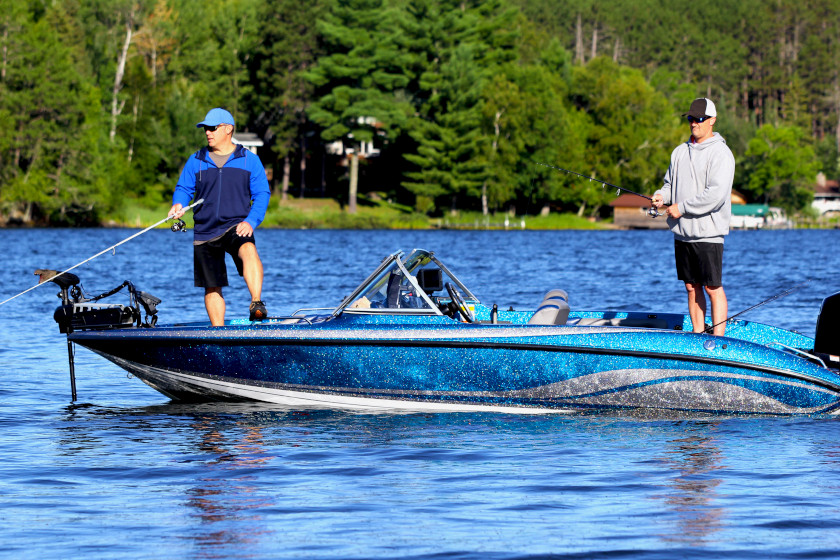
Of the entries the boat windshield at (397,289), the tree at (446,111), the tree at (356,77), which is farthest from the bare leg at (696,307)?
the tree at (356,77)

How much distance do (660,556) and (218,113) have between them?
5.31 metres

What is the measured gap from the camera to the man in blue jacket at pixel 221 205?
9234 millimetres

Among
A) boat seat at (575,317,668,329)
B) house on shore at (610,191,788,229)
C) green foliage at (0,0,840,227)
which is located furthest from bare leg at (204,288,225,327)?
house on shore at (610,191,788,229)

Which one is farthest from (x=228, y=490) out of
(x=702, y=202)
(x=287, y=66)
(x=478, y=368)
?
(x=287, y=66)

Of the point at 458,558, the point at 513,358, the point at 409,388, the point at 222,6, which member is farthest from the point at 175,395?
the point at 222,6

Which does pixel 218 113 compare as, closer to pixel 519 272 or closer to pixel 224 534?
pixel 224 534

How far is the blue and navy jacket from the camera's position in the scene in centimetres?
923

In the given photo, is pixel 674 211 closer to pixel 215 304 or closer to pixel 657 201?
pixel 657 201

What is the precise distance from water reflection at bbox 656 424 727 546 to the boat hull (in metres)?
0.44

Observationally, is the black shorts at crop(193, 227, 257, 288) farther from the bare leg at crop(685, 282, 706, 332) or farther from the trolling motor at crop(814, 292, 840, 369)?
the trolling motor at crop(814, 292, 840, 369)

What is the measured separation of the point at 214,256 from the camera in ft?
30.5

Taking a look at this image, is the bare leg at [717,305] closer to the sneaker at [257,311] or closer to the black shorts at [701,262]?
the black shorts at [701,262]

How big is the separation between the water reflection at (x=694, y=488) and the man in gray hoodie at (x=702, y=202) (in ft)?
3.40

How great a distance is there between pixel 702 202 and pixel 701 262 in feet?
1.34
